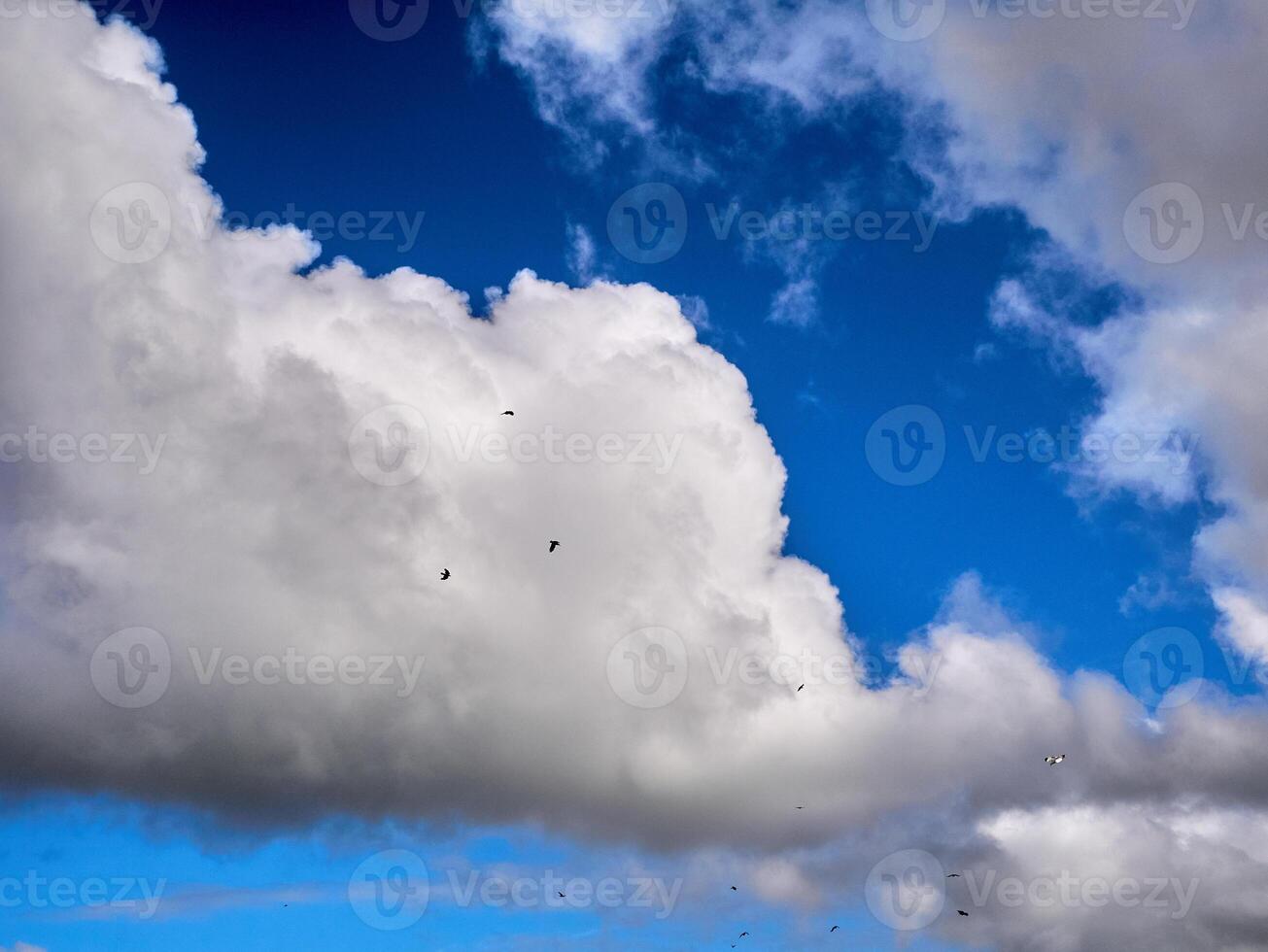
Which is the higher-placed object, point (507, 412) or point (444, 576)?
point (507, 412)

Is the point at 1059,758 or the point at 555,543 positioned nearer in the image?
the point at 555,543

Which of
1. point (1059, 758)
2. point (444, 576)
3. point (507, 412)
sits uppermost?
point (507, 412)

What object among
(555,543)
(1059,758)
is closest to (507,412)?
(555,543)

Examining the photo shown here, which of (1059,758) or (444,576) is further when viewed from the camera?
(1059,758)

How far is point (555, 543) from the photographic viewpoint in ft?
423

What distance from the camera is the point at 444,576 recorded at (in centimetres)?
12531

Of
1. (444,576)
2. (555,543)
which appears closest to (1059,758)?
(555,543)

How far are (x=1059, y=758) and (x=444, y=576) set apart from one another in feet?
408

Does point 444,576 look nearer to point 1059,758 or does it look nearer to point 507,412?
point 507,412

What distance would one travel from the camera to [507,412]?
12938cm

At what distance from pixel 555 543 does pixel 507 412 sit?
74.4 feet

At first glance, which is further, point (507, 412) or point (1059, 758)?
point (1059, 758)

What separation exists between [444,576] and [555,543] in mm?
18356

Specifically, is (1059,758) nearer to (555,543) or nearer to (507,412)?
(555,543)
